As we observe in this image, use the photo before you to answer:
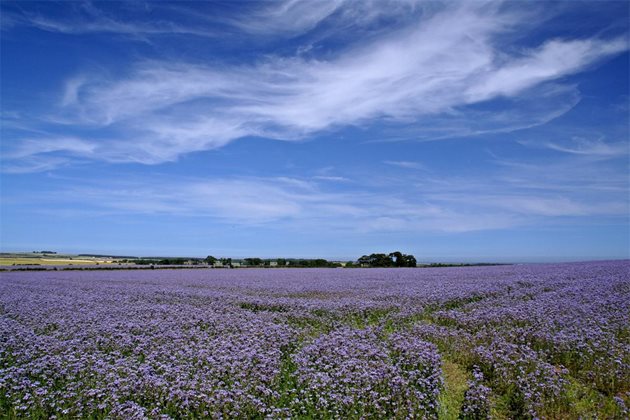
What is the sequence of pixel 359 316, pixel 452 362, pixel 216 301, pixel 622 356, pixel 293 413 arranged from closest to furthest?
pixel 293 413, pixel 622 356, pixel 452 362, pixel 359 316, pixel 216 301

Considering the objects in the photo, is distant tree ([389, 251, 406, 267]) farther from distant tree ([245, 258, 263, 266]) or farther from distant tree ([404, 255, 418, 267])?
distant tree ([245, 258, 263, 266])

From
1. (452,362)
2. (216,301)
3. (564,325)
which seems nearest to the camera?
(452,362)

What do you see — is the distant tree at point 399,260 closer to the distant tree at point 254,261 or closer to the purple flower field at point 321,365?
the distant tree at point 254,261

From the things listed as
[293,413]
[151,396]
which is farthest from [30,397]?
[293,413]

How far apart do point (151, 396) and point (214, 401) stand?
1.02m

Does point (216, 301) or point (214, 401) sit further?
point (216, 301)

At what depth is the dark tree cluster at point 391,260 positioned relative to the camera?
55000 mm

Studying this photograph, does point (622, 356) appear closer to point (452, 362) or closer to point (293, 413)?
point (452, 362)

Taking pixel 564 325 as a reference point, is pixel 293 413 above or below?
below

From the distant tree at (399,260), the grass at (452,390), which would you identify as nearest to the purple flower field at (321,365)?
the grass at (452,390)

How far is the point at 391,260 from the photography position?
183ft

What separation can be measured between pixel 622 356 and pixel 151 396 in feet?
25.3

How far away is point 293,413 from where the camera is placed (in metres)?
5.18

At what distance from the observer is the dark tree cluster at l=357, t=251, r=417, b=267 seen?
2165 inches
